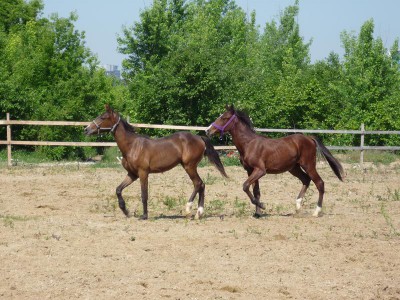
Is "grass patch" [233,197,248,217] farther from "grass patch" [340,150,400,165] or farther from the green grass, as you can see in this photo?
"grass patch" [340,150,400,165]

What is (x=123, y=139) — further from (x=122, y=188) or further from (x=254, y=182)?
(x=254, y=182)

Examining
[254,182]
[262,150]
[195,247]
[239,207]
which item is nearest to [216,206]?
[239,207]

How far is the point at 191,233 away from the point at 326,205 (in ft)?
14.7

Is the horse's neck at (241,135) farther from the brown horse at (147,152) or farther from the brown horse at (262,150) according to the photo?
the brown horse at (147,152)

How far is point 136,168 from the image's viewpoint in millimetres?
11438

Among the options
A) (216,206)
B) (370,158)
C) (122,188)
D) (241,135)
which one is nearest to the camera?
(122,188)

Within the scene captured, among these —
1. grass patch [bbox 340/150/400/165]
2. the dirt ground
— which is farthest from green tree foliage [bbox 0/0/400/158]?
the dirt ground

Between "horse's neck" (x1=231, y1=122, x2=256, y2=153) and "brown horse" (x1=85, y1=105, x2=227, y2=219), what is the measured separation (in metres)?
0.48

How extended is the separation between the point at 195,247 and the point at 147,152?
9.56 ft

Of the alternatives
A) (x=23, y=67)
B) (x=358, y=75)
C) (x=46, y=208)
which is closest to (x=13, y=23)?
(x=23, y=67)

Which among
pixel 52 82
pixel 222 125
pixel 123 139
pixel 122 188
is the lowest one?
pixel 122 188

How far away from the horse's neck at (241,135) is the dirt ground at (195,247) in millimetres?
1231

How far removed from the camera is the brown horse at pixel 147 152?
37.5ft

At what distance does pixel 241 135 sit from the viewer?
39.0 ft
